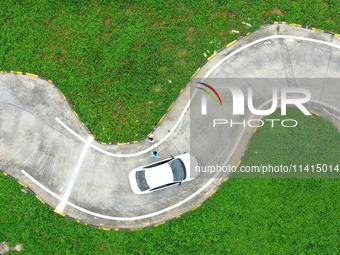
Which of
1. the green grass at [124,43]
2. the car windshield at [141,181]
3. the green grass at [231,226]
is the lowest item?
the green grass at [231,226]

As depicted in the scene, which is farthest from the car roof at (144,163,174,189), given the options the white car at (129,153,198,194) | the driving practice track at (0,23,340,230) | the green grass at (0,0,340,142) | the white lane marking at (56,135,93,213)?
the white lane marking at (56,135,93,213)

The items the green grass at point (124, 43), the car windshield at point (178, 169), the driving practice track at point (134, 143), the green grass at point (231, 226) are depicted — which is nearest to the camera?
the car windshield at point (178, 169)

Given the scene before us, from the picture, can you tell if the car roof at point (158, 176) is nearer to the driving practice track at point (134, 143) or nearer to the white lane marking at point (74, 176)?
the driving practice track at point (134, 143)

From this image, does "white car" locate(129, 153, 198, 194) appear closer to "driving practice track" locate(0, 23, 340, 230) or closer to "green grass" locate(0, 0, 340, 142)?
"driving practice track" locate(0, 23, 340, 230)

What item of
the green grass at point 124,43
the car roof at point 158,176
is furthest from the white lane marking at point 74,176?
the car roof at point 158,176

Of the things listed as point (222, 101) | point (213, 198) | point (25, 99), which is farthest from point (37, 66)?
point (213, 198)

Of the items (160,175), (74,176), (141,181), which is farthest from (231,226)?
(74,176)

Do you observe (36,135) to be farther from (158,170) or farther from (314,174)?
(314,174)

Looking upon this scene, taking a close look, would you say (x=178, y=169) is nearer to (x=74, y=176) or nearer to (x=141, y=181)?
(x=141, y=181)
